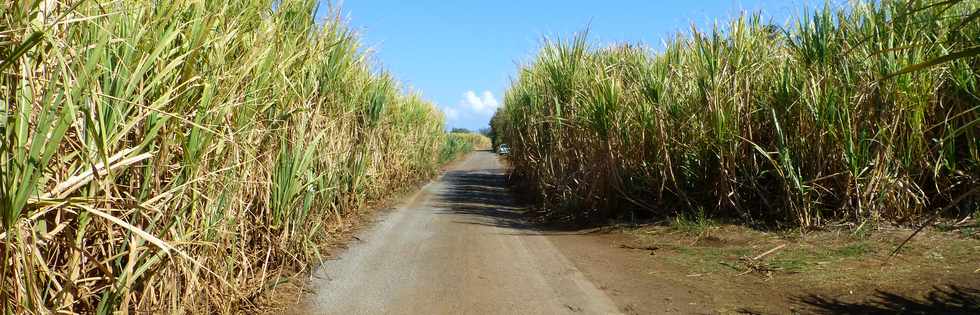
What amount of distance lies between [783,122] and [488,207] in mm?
6035

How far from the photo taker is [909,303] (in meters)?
5.12

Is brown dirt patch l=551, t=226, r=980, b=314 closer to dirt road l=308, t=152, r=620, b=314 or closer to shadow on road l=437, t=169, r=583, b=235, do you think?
dirt road l=308, t=152, r=620, b=314

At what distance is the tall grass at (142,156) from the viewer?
2.95 meters

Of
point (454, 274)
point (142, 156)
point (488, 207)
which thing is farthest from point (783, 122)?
point (142, 156)

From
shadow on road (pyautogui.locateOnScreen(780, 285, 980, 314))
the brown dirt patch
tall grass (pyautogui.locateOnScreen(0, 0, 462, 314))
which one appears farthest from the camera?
the brown dirt patch

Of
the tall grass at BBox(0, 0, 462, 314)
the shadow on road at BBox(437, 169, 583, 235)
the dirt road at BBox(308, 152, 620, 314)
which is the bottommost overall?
the dirt road at BBox(308, 152, 620, 314)

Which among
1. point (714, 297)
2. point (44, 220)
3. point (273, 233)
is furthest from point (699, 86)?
point (44, 220)

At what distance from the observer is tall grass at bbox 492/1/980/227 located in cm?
729

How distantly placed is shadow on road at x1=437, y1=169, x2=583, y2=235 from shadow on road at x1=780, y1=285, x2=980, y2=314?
4655 millimetres

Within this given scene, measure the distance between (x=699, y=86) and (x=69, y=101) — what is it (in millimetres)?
7103

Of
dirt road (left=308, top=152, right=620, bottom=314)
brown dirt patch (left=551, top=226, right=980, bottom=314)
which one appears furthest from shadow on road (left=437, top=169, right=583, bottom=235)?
brown dirt patch (left=551, top=226, right=980, bottom=314)

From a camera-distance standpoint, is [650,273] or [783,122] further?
[783,122]

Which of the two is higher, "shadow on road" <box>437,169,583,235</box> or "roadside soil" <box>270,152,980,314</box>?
"shadow on road" <box>437,169,583,235</box>

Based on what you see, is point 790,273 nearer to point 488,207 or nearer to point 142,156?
point 142,156
